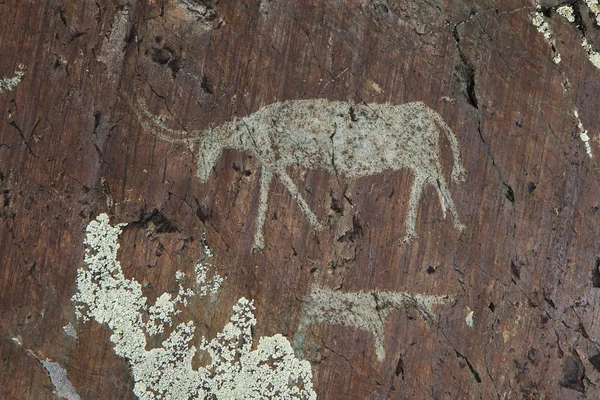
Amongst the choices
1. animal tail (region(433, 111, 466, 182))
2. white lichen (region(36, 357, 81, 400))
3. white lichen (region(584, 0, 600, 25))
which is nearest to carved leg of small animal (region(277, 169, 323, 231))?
animal tail (region(433, 111, 466, 182))

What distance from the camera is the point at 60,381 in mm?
2254

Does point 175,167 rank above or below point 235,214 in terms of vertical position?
above

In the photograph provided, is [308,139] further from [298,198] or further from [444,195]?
[444,195]

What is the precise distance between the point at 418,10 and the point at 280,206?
93 centimetres

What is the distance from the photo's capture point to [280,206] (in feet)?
7.41

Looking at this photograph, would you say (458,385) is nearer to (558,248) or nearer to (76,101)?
(558,248)

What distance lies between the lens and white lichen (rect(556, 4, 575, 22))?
2.36 metres

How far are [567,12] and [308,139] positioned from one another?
1167 millimetres

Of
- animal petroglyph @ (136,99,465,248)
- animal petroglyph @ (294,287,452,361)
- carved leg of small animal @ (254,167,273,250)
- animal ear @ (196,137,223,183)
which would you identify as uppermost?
animal petroglyph @ (136,99,465,248)

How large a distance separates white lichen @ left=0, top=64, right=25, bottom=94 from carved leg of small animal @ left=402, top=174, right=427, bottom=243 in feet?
5.07

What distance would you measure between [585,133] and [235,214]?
4.65 feet

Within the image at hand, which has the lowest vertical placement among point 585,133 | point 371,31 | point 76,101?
point 76,101

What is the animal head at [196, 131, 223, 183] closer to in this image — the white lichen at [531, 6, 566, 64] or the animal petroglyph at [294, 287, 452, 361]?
the animal petroglyph at [294, 287, 452, 361]

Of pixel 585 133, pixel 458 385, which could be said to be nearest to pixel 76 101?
pixel 458 385
